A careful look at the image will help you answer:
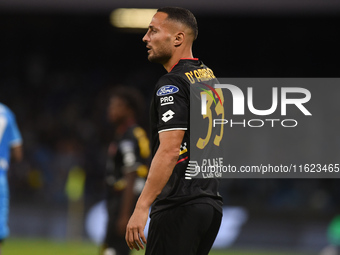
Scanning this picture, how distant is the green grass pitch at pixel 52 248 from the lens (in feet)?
35.2

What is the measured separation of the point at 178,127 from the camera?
3203 millimetres

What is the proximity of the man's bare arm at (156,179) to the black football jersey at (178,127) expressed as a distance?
0.30ft

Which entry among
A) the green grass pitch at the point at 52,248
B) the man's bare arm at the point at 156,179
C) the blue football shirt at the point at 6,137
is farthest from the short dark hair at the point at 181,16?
the green grass pitch at the point at 52,248

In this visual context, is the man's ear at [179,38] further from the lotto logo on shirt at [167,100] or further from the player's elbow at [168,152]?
the player's elbow at [168,152]

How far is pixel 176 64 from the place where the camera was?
355cm

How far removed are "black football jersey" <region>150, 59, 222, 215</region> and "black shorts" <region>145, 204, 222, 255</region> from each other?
0.05 m

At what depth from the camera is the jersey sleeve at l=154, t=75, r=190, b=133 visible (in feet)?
10.5

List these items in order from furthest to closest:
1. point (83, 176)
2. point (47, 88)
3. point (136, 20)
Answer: point (47, 88)
point (136, 20)
point (83, 176)

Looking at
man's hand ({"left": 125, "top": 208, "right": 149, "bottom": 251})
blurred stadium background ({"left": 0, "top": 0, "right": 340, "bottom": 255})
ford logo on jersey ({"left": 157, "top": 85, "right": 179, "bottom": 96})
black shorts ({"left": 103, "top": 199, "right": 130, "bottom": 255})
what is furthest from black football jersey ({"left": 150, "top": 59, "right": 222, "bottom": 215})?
blurred stadium background ({"left": 0, "top": 0, "right": 340, "bottom": 255})

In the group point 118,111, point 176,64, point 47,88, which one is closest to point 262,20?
point 47,88

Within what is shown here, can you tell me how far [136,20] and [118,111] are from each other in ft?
38.2

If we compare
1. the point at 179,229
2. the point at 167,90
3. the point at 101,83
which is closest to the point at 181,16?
the point at 167,90

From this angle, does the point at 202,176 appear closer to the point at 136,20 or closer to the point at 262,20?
the point at 136,20

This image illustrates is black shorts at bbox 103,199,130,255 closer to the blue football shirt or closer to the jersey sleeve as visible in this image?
the blue football shirt
